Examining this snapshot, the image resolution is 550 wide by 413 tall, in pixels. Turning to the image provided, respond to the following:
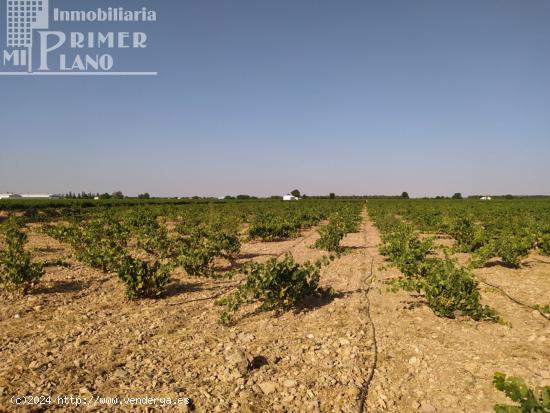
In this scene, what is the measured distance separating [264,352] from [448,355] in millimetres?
2240

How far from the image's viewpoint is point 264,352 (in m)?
4.94

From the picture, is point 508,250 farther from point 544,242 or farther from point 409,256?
point 409,256

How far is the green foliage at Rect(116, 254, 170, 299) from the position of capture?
7.14 meters

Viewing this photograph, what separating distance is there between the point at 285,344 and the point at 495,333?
2952mm

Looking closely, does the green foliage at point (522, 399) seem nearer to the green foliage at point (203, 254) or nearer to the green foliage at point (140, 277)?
the green foliage at point (140, 277)

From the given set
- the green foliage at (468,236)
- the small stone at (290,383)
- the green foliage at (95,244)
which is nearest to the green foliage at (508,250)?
the green foliage at (468,236)

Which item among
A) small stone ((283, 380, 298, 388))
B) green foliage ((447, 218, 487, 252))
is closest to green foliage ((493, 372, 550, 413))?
small stone ((283, 380, 298, 388))

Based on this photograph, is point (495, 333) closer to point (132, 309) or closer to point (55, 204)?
point (132, 309)

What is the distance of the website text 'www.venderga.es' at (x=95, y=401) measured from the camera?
3725 mm

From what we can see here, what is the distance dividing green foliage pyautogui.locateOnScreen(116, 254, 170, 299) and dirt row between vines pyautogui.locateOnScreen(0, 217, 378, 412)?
27 centimetres

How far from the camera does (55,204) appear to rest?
42.7 m

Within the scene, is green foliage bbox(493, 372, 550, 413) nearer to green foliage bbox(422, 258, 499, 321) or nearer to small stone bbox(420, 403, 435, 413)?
small stone bbox(420, 403, 435, 413)

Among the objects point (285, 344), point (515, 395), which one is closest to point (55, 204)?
point (285, 344)

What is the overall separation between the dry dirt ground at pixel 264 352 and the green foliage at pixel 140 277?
0.86ft
